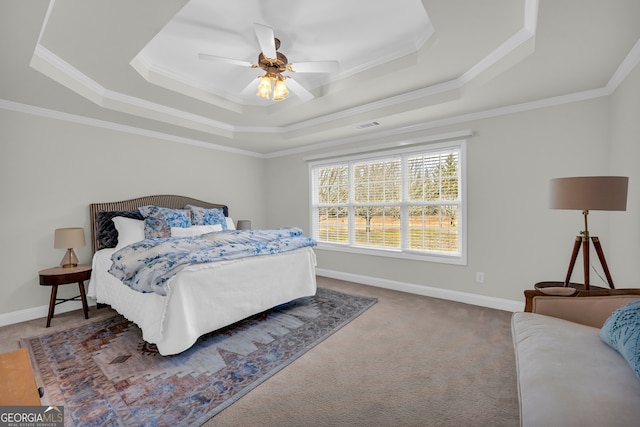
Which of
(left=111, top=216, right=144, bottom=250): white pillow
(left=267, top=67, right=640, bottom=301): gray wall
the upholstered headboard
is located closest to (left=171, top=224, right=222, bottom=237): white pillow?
(left=111, top=216, right=144, bottom=250): white pillow

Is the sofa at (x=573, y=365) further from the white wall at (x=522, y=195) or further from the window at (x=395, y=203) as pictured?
the window at (x=395, y=203)

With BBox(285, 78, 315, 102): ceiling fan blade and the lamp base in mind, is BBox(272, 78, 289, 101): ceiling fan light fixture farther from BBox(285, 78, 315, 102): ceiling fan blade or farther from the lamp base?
the lamp base

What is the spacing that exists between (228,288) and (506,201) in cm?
313

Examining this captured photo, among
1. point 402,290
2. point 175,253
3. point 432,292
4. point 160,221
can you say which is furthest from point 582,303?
point 160,221

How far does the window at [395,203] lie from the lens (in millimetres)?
3629

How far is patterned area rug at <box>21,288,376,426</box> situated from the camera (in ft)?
5.35

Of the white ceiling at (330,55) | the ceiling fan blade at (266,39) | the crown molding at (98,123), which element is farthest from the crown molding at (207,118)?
→ the ceiling fan blade at (266,39)

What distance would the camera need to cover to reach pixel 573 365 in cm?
119

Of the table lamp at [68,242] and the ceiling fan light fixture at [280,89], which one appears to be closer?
the ceiling fan light fixture at [280,89]

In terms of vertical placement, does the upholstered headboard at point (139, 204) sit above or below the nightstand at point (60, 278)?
above

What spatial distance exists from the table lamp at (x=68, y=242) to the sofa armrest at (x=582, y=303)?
414cm

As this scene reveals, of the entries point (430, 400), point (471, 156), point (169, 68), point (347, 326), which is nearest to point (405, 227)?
Answer: point (471, 156)

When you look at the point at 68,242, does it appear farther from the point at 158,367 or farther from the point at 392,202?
the point at 392,202

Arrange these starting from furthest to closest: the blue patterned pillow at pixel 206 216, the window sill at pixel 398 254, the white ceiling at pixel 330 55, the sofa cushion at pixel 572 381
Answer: the blue patterned pillow at pixel 206 216, the window sill at pixel 398 254, the white ceiling at pixel 330 55, the sofa cushion at pixel 572 381
